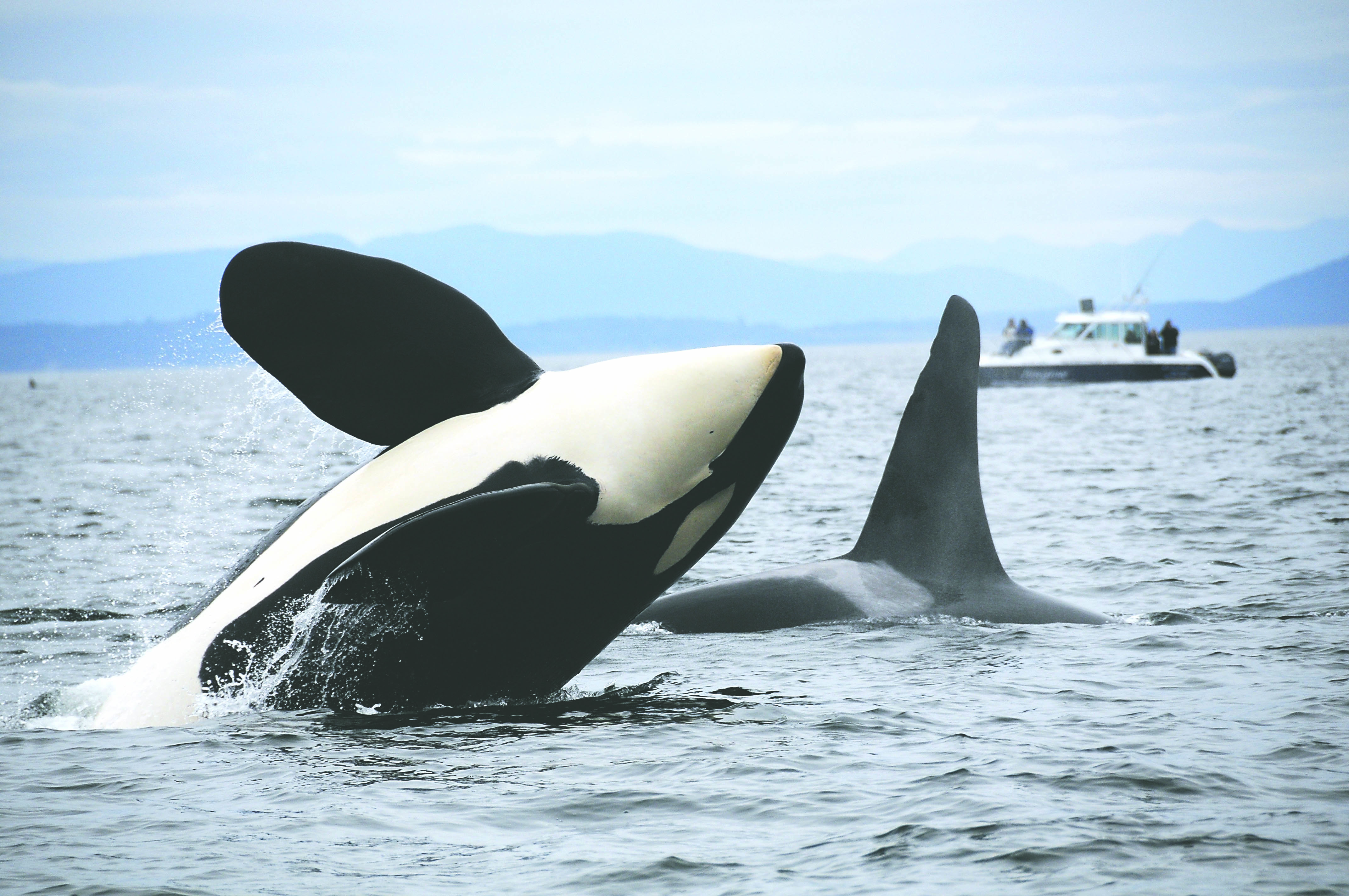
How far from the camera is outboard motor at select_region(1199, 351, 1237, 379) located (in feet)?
266

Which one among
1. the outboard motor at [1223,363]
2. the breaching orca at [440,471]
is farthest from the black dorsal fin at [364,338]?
the outboard motor at [1223,363]

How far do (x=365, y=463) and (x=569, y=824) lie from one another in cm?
205

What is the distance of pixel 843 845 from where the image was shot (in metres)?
6.09

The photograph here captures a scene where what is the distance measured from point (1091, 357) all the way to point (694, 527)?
7086cm

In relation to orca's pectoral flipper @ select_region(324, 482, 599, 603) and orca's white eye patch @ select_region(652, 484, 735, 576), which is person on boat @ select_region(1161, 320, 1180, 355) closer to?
orca's white eye patch @ select_region(652, 484, 735, 576)

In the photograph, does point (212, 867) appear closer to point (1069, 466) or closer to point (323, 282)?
point (323, 282)

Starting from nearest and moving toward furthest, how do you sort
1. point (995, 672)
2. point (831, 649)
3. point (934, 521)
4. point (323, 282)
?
point (323, 282) < point (995, 672) < point (831, 649) < point (934, 521)

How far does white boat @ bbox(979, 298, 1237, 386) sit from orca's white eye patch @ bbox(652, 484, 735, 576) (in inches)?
2743

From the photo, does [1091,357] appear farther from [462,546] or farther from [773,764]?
[462,546]

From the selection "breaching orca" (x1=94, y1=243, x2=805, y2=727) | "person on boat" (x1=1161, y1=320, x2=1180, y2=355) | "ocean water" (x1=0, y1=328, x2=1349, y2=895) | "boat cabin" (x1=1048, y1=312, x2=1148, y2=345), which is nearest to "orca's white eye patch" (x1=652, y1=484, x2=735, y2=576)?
"breaching orca" (x1=94, y1=243, x2=805, y2=727)

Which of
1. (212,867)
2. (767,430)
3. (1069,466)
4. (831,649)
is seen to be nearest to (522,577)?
(767,430)

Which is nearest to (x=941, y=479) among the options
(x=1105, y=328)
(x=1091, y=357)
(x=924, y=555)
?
(x=924, y=555)

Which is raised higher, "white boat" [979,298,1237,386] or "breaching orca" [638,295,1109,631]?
"white boat" [979,298,1237,386]

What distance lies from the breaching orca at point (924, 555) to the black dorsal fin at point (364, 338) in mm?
4610
